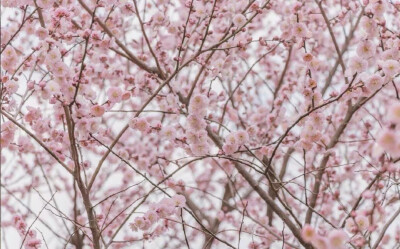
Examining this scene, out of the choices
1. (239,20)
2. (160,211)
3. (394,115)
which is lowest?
(394,115)

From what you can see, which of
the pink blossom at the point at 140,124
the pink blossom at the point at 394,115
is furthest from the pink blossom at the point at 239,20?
the pink blossom at the point at 394,115

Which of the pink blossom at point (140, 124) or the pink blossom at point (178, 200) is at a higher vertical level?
the pink blossom at point (140, 124)

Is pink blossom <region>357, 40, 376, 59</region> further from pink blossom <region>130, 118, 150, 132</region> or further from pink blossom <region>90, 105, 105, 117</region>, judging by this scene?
pink blossom <region>90, 105, 105, 117</region>

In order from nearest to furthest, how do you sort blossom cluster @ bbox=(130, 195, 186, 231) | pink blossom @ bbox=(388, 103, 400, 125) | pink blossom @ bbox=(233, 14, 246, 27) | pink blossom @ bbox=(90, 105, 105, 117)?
pink blossom @ bbox=(388, 103, 400, 125) < pink blossom @ bbox=(90, 105, 105, 117) < blossom cluster @ bbox=(130, 195, 186, 231) < pink blossom @ bbox=(233, 14, 246, 27)

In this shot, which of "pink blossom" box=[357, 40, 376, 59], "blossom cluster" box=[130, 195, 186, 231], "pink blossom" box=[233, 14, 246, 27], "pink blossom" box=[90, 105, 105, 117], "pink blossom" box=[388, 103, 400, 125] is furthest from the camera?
"pink blossom" box=[233, 14, 246, 27]

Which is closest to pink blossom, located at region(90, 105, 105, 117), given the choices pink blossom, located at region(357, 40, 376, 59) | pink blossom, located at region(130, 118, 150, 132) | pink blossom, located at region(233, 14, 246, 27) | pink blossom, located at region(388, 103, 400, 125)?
pink blossom, located at region(130, 118, 150, 132)

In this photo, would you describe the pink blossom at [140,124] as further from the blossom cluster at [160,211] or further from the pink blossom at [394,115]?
the pink blossom at [394,115]

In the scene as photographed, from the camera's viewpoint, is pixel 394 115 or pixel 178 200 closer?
pixel 394 115

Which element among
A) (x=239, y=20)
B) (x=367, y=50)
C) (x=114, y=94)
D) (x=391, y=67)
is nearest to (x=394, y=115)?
(x=391, y=67)

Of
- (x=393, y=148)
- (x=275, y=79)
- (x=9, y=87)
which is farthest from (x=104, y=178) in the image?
(x=393, y=148)

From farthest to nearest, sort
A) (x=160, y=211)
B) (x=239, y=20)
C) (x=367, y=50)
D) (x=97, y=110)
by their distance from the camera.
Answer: (x=239, y=20) → (x=367, y=50) → (x=160, y=211) → (x=97, y=110)

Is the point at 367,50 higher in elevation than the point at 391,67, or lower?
higher

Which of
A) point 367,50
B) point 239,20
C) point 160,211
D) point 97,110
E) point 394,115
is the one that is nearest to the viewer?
point 394,115

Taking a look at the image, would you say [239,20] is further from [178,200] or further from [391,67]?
[178,200]
